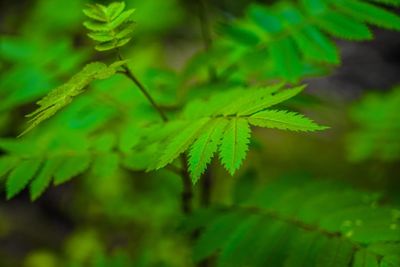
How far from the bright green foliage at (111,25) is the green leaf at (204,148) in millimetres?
340

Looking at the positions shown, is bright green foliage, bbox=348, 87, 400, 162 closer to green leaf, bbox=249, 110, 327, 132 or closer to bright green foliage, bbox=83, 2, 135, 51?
green leaf, bbox=249, 110, 327, 132

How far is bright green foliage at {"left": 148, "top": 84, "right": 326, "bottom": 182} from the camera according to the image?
101 centimetres

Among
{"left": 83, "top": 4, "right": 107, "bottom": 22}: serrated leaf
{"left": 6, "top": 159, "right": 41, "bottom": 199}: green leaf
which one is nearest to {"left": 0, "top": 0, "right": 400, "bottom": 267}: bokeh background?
{"left": 6, "top": 159, "right": 41, "bottom": 199}: green leaf

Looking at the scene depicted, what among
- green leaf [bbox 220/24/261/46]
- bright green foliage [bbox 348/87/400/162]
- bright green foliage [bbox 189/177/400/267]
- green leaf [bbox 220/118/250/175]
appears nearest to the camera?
green leaf [bbox 220/118/250/175]

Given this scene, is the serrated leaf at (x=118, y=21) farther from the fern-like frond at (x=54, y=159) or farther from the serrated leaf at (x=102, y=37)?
the fern-like frond at (x=54, y=159)

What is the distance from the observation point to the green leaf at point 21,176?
1416 millimetres

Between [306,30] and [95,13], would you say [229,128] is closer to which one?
[95,13]

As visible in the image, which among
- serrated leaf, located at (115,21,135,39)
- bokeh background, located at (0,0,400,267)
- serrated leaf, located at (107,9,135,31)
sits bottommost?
bokeh background, located at (0,0,400,267)

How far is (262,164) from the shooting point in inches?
146

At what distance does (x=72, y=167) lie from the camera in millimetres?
1562

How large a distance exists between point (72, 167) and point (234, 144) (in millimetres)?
756

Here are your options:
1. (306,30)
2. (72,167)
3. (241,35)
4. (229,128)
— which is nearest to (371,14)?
(306,30)

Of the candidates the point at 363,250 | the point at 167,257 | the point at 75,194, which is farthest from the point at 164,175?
the point at 363,250

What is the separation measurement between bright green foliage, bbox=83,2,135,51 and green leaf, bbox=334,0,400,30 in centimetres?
83
